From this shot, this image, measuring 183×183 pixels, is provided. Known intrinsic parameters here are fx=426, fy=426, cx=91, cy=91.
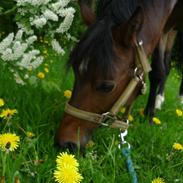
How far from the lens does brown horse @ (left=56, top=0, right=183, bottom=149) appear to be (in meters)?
2.53

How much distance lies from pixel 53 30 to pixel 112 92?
2.26ft

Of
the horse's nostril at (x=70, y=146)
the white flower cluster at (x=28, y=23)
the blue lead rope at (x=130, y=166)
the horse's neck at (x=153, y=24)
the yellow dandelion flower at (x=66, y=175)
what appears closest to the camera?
the yellow dandelion flower at (x=66, y=175)

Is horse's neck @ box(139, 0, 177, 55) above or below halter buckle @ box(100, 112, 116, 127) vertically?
above

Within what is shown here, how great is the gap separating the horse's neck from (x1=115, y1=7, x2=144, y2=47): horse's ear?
17cm

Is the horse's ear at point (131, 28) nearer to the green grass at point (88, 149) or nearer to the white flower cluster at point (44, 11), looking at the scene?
the white flower cluster at point (44, 11)

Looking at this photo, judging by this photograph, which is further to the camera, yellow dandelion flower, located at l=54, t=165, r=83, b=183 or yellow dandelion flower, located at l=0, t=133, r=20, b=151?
yellow dandelion flower, located at l=0, t=133, r=20, b=151

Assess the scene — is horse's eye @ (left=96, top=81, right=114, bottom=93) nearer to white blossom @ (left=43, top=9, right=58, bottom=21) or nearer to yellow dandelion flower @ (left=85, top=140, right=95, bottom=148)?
yellow dandelion flower @ (left=85, top=140, right=95, bottom=148)

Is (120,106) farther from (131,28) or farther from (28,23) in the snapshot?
(28,23)

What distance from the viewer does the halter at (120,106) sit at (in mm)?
2562

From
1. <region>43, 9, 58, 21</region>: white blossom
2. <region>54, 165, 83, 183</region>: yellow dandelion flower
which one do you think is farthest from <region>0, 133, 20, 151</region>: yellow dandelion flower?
<region>43, 9, 58, 21</region>: white blossom

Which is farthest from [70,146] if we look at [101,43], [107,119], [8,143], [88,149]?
[8,143]

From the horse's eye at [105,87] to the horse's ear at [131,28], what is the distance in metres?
0.29

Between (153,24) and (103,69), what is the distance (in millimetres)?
652

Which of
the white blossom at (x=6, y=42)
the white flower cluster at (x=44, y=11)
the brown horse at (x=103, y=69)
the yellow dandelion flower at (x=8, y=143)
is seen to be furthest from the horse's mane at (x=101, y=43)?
the yellow dandelion flower at (x=8, y=143)
